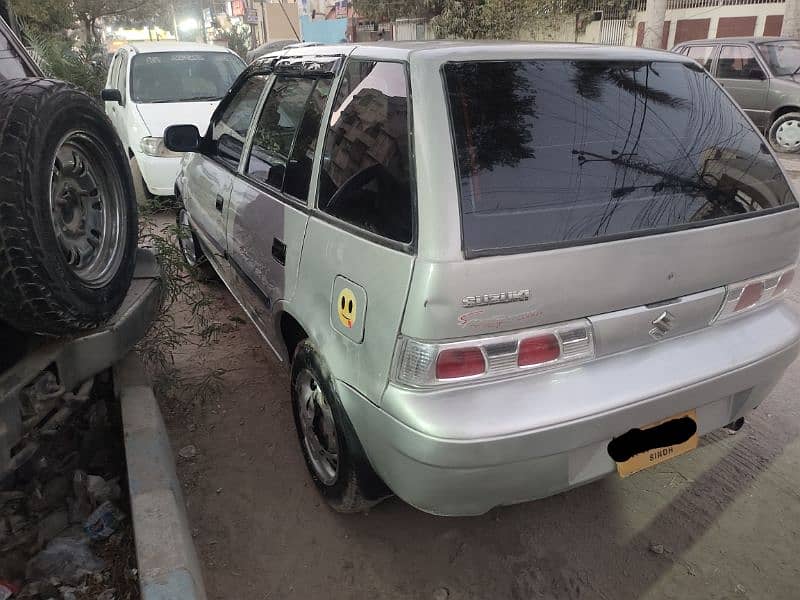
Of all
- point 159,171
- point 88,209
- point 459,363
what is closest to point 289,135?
point 88,209

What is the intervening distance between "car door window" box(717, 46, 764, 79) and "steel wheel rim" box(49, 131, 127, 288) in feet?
33.8

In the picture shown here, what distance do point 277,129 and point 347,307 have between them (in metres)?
1.23

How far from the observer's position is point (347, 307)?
6.64 ft

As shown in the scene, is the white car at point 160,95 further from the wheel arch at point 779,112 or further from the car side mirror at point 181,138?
the wheel arch at point 779,112

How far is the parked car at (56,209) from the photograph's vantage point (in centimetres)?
191

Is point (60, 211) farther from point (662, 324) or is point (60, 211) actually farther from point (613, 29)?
point (613, 29)

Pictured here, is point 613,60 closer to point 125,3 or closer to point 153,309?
point 153,309

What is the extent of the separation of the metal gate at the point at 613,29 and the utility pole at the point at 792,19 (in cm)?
568

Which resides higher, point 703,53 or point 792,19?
point 792,19

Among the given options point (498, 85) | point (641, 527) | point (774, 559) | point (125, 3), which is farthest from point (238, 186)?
point (125, 3)

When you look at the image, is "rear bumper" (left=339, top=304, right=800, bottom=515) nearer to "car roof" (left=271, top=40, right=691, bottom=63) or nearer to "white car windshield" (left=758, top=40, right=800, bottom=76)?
"car roof" (left=271, top=40, right=691, bottom=63)

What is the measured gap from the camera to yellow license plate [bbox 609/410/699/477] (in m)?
2.01

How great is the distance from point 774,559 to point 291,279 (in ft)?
6.96

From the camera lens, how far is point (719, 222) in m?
2.06
